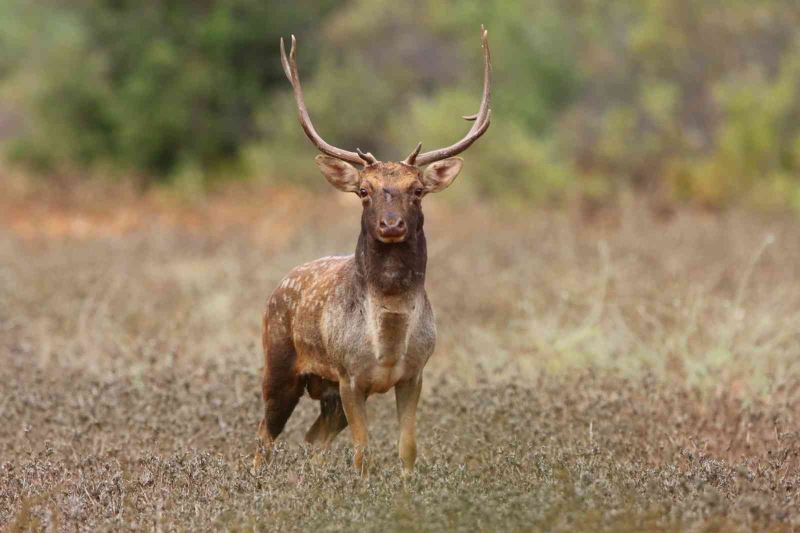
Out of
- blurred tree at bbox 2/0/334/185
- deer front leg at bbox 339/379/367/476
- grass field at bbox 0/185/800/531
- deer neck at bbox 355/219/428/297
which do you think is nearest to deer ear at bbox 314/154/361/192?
deer neck at bbox 355/219/428/297

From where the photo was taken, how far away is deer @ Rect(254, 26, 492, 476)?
20.4 feet

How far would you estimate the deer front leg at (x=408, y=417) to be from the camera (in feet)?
21.3

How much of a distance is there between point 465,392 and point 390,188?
99.7 inches

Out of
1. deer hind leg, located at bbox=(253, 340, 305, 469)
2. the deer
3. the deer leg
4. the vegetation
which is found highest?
the vegetation

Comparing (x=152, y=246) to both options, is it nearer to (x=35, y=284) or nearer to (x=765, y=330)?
(x=35, y=284)

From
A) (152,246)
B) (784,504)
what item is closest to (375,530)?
(784,504)

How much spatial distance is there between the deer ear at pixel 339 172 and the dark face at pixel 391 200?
7.4 inches

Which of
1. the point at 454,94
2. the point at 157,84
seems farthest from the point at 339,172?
the point at 157,84

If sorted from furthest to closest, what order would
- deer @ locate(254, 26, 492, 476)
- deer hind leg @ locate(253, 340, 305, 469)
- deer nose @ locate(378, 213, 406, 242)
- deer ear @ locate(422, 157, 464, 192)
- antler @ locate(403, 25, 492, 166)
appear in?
deer hind leg @ locate(253, 340, 305, 469) < deer ear @ locate(422, 157, 464, 192) < antler @ locate(403, 25, 492, 166) < deer @ locate(254, 26, 492, 476) < deer nose @ locate(378, 213, 406, 242)

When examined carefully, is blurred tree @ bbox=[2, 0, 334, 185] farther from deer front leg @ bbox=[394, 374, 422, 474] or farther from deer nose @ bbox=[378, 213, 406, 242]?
deer nose @ bbox=[378, 213, 406, 242]

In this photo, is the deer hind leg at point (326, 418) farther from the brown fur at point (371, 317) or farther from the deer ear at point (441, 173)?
the deer ear at point (441, 173)

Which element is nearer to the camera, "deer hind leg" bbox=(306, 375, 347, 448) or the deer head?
the deer head

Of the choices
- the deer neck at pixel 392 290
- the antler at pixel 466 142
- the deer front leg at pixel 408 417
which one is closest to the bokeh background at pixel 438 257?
the deer front leg at pixel 408 417

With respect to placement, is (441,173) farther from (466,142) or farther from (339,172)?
(339,172)
